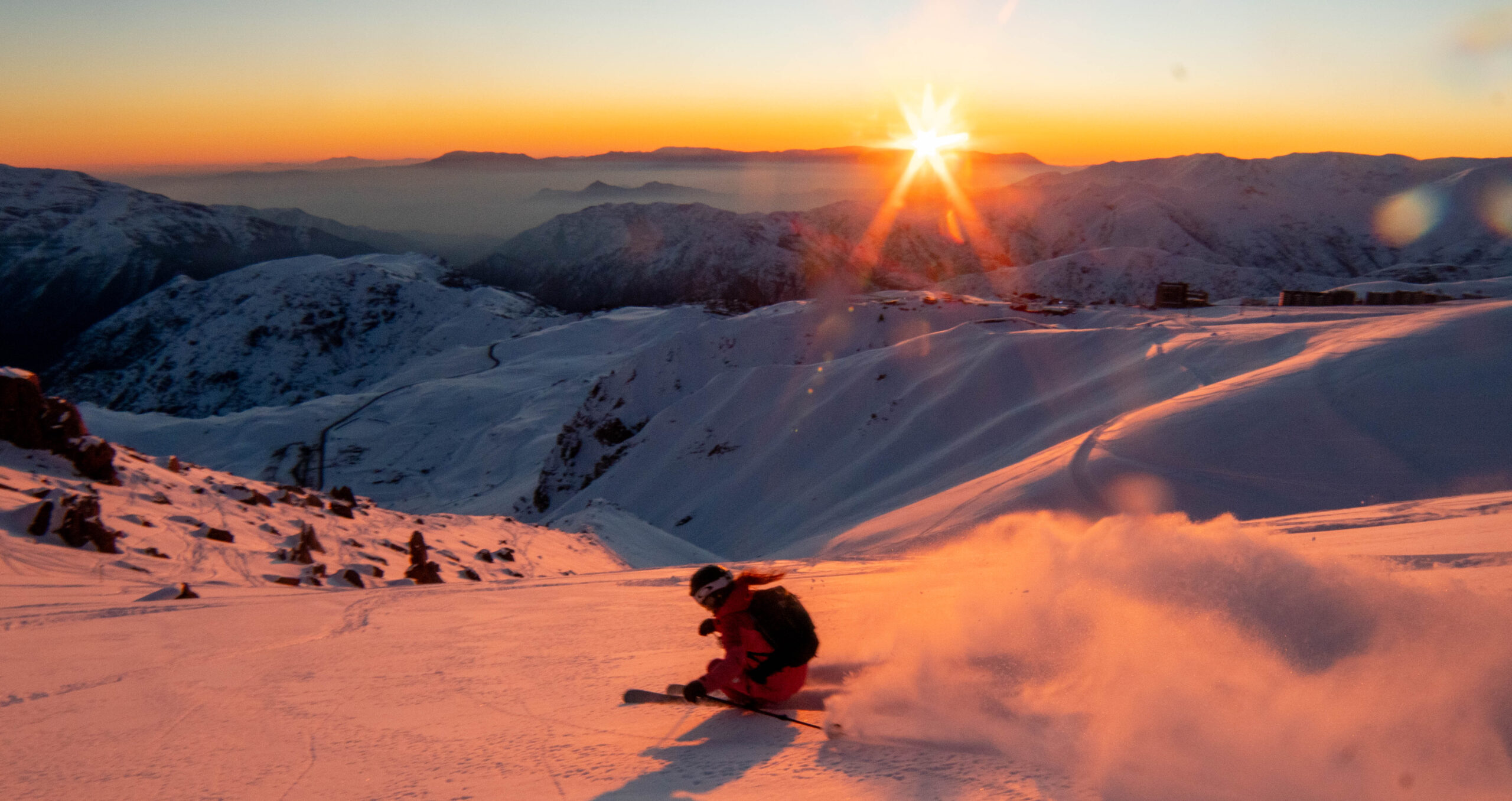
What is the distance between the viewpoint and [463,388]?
91438mm

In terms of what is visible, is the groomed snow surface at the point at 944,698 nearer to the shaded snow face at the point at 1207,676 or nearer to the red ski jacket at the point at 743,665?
the shaded snow face at the point at 1207,676

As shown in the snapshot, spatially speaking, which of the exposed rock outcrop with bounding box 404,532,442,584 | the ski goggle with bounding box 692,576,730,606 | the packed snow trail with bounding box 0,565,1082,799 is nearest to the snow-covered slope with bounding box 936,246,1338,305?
the exposed rock outcrop with bounding box 404,532,442,584

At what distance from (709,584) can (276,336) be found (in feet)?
637

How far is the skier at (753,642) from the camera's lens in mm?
5270

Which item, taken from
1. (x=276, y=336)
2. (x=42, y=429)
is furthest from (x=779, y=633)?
(x=276, y=336)

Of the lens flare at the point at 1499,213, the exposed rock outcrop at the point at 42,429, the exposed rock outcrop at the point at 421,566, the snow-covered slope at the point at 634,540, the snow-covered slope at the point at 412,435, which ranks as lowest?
the snow-covered slope at the point at 412,435

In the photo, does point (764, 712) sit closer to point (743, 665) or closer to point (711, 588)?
point (743, 665)

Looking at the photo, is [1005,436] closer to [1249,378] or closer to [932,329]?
[1249,378]

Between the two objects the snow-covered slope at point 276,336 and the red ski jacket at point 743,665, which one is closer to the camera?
the red ski jacket at point 743,665

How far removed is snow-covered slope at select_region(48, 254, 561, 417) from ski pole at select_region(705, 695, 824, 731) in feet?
493

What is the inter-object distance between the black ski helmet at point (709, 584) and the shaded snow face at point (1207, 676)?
3.17 ft

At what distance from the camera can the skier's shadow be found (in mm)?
4090

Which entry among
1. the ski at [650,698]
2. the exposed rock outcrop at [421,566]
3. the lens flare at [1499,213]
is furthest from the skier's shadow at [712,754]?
the lens flare at [1499,213]

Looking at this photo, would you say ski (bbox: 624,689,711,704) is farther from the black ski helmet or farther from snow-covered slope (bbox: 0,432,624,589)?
snow-covered slope (bbox: 0,432,624,589)
